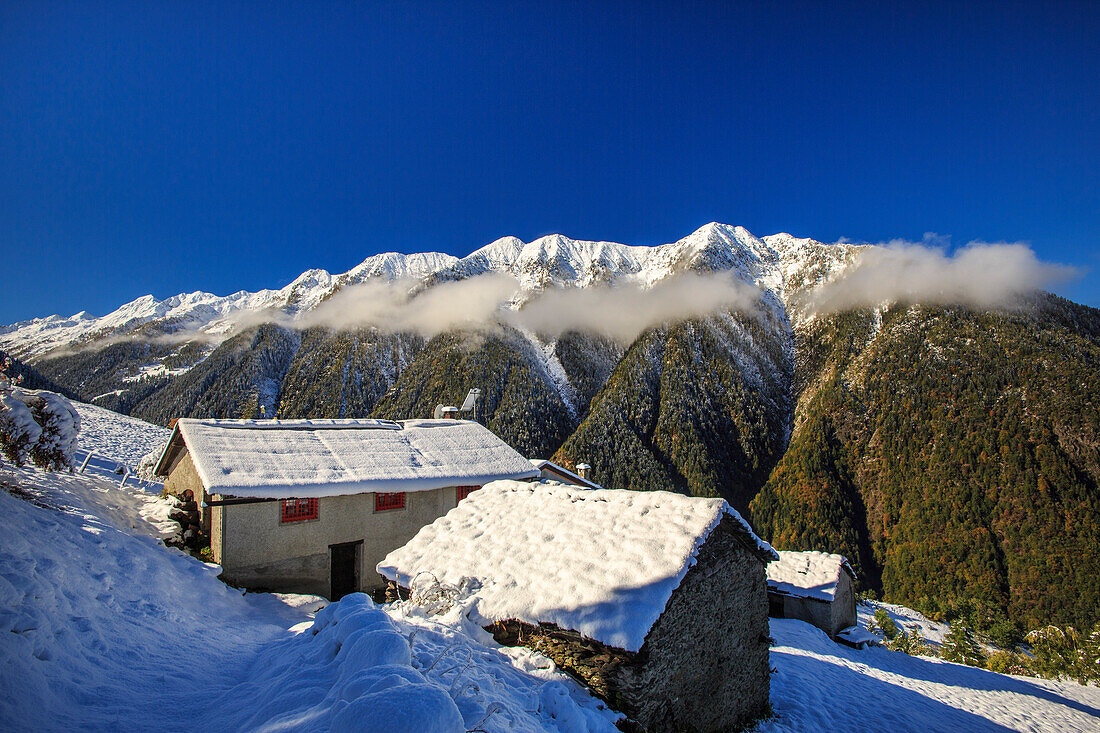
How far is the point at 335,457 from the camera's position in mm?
15211

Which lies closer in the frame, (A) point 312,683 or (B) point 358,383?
(A) point 312,683

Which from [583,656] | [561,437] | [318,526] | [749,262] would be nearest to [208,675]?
[583,656]

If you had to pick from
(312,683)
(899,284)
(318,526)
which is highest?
(899,284)

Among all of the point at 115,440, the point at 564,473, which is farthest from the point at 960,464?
the point at 115,440

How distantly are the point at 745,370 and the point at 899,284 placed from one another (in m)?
59.0

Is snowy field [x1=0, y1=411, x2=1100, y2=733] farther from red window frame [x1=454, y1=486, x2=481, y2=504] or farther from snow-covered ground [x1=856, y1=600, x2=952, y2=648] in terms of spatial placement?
snow-covered ground [x1=856, y1=600, x2=952, y2=648]

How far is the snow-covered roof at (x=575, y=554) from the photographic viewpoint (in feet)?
23.0

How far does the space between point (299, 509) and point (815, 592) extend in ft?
86.6

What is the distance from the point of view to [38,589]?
18.3ft

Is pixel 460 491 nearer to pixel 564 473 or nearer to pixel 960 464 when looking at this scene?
pixel 564 473

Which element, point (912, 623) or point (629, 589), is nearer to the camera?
point (629, 589)

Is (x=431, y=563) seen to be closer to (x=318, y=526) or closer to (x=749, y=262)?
(x=318, y=526)

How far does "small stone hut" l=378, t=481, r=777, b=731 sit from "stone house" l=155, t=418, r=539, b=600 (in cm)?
518

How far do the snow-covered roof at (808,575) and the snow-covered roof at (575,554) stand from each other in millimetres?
20212
